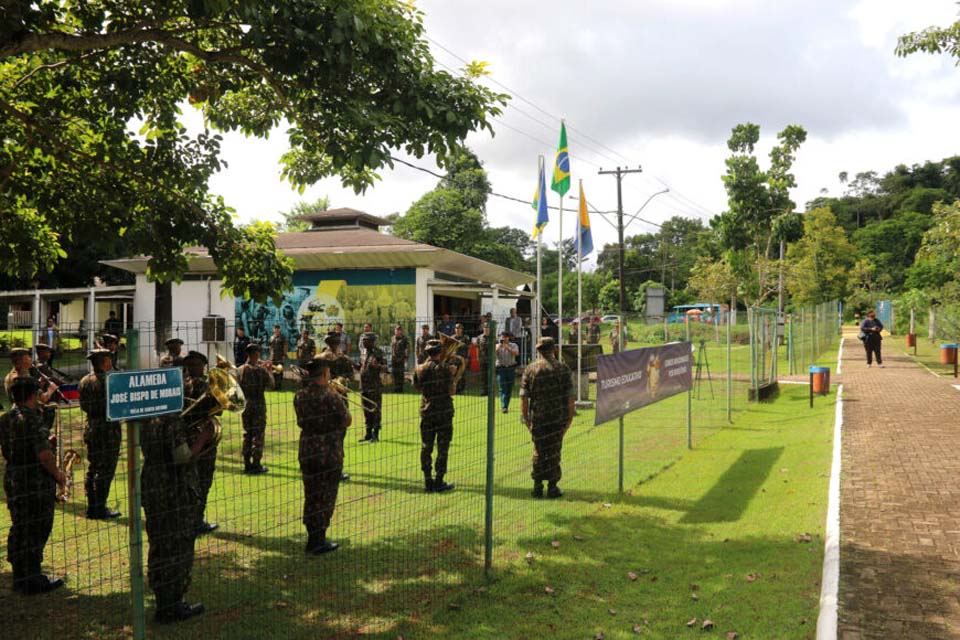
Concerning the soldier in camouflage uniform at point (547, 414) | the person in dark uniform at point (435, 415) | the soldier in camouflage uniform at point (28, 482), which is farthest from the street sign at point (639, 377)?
the soldier in camouflage uniform at point (28, 482)

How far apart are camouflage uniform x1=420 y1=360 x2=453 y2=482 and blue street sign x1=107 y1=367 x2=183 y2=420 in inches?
183

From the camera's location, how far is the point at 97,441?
24.8ft

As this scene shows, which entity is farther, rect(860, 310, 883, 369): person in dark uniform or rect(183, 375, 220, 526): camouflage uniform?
rect(860, 310, 883, 369): person in dark uniform

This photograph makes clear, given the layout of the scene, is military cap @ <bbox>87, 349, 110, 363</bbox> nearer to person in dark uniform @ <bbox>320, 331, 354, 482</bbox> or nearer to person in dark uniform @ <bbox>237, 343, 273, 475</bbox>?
person in dark uniform @ <bbox>237, 343, 273, 475</bbox>

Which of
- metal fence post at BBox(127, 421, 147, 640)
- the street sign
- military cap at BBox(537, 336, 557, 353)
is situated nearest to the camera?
metal fence post at BBox(127, 421, 147, 640)

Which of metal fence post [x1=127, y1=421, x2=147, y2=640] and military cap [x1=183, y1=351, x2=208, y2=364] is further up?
military cap [x1=183, y1=351, x2=208, y2=364]

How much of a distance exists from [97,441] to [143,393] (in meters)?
4.41

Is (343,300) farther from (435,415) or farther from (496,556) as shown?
(496,556)

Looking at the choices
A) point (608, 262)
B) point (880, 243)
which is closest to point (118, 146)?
point (880, 243)

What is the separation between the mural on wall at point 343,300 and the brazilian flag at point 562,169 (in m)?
6.38

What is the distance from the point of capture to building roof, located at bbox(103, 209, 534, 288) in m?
21.1

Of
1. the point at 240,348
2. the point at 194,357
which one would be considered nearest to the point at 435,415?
the point at 194,357

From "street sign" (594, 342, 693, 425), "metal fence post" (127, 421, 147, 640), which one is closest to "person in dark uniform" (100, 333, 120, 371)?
"metal fence post" (127, 421, 147, 640)

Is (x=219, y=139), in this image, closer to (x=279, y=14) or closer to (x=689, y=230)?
(x=279, y=14)
